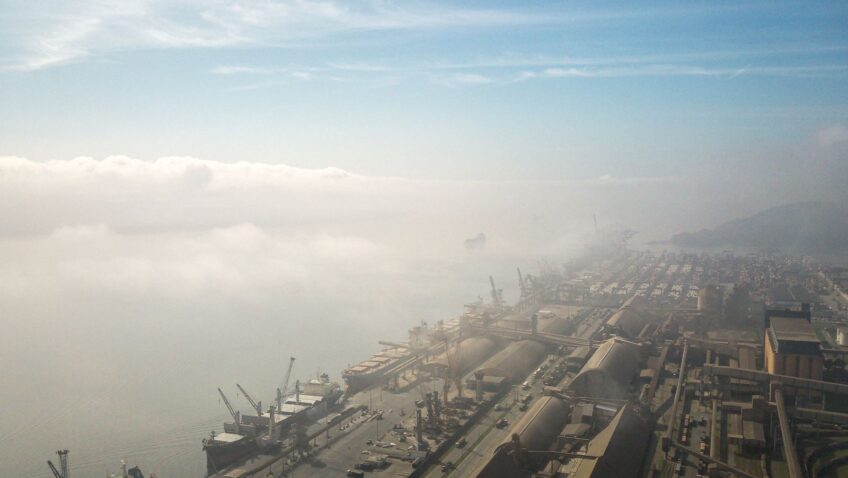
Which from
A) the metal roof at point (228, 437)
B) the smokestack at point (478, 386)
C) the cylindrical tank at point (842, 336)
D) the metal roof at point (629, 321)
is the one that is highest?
the metal roof at point (228, 437)

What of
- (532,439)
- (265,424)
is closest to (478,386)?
(532,439)

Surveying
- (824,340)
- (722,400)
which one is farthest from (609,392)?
(824,340)

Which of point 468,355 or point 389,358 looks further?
point 389,358

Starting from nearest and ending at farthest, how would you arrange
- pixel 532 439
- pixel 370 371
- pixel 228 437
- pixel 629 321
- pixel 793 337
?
pixel 532 439, pixel 228 437, pixel 793 337, pixel 370 371, pixel 629 321

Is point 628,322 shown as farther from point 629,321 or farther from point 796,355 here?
point 796,355

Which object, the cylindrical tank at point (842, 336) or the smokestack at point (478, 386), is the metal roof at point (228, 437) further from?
the cylindrical tank at point (842, 336)

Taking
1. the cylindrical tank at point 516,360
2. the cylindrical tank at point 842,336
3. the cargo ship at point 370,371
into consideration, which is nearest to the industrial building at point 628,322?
the cylindrical tank at point 516,360

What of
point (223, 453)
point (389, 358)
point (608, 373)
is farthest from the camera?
point (389, 358)

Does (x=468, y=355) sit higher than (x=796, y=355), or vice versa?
(x=468, y=355)

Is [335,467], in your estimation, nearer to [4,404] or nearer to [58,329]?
[4,404]

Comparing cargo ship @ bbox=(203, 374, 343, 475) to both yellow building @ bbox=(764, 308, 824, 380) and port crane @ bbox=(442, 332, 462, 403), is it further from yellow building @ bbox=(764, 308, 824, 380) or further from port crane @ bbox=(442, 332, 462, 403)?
yellow building @ bbox=(764, 308, 824, 380)
